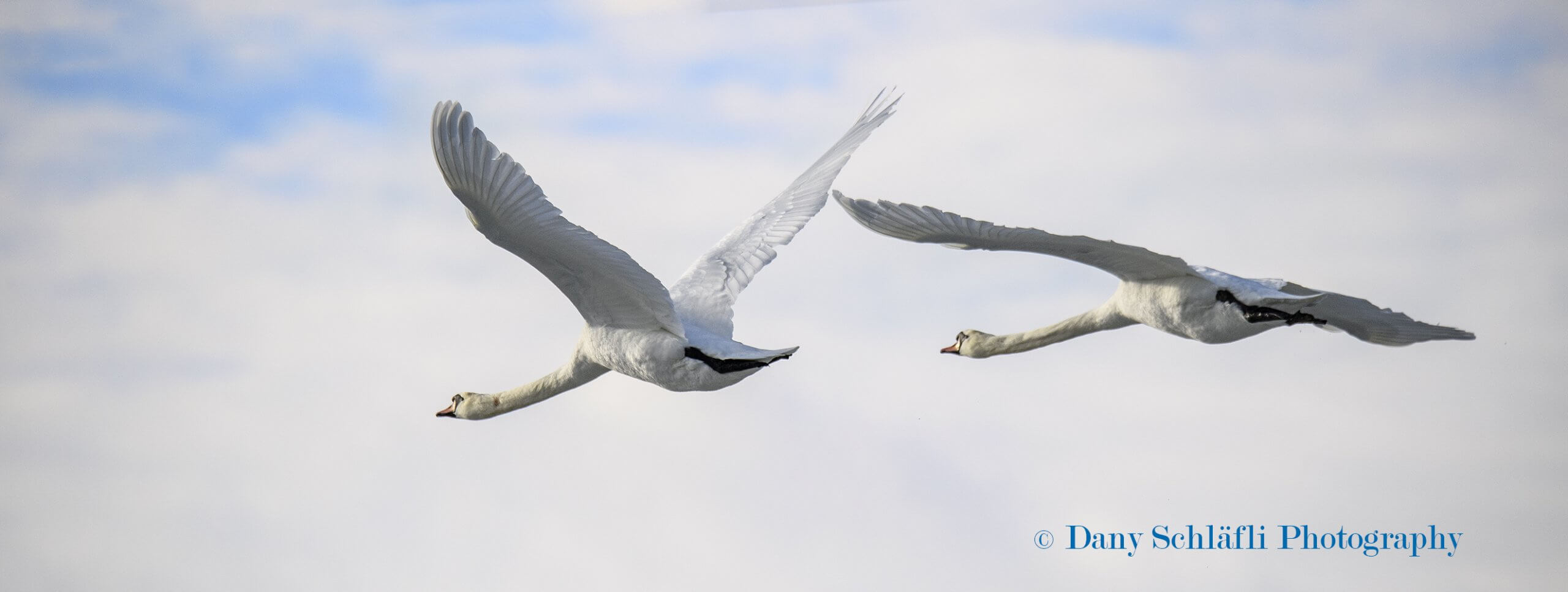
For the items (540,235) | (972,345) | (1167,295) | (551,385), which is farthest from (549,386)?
(1167,295)

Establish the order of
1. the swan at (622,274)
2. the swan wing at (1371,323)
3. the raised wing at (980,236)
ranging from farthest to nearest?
1. the swan wing at (1371,323)
2. the raised wing at (980,236)
3. the swan at (622,274)

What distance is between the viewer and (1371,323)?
24.8 ft

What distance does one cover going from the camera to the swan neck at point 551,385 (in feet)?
24.3

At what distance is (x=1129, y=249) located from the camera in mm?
6898

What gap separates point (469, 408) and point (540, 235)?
86.9 inches

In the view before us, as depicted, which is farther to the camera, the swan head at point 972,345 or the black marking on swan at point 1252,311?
the swan head at point 972,345

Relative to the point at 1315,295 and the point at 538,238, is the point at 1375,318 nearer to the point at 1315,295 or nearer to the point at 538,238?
the point at 1315,295

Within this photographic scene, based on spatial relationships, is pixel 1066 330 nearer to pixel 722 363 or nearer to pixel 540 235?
pixel 722 363

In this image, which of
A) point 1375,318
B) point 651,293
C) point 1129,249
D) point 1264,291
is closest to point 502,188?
point 651,293

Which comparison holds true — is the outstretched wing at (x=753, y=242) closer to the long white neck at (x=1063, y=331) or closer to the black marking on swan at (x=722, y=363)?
the black marking on swan at (x=722, y=363)

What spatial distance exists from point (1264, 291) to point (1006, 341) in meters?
1.56

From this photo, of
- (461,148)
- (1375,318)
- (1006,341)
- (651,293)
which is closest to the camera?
(461,148)

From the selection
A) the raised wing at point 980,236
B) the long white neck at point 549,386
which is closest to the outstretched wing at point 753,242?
the long white neck at point 549,386

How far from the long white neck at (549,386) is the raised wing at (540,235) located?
15.5 inches
